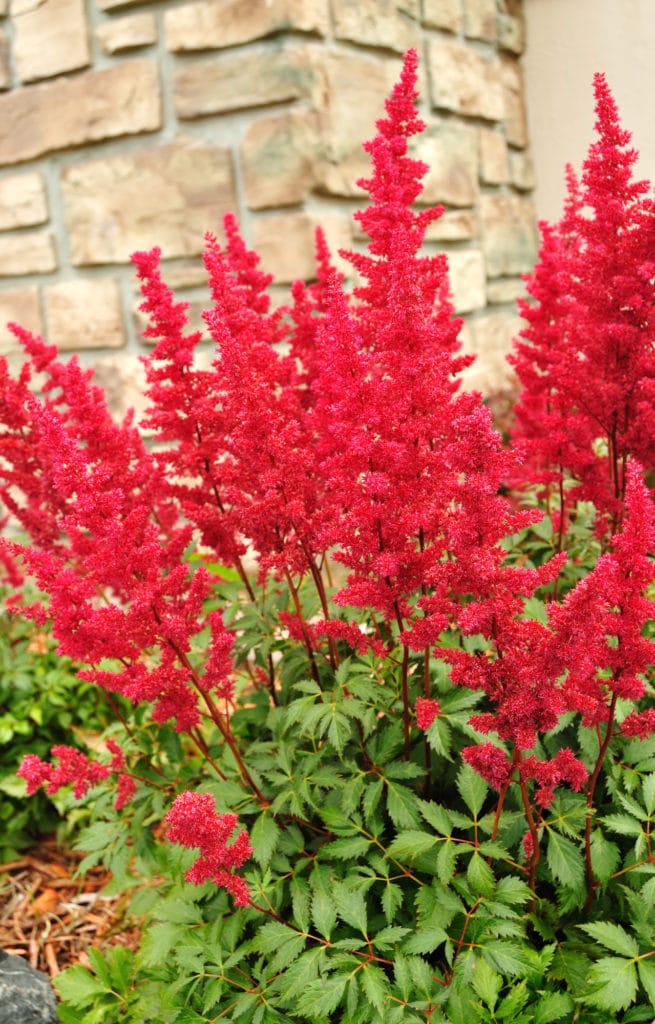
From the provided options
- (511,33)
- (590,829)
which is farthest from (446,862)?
(511,33)

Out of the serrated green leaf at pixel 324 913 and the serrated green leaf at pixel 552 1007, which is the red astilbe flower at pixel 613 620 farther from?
the serrated green leaf at pixel 324 913

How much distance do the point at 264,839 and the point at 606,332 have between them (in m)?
1.24

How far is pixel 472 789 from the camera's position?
1662 millimetres

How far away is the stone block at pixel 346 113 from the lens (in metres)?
3.59

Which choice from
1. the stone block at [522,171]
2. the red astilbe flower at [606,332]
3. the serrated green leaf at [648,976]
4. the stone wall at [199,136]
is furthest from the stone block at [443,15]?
the serrated green leaf at [648,976]

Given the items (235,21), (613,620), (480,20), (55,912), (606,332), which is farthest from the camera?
(480,20)

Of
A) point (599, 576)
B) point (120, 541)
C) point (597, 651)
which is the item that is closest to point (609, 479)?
point (597, 651)

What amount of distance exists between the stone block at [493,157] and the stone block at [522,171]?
107 millimetres

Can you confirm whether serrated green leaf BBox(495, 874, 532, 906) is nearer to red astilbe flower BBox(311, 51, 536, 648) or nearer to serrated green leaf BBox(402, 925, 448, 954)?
serrated green leaf BBox(402, 925, 448, 954)

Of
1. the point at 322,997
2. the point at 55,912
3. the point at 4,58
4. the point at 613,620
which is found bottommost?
the point at 55,912

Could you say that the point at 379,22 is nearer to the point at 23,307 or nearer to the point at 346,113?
the point at 346,113

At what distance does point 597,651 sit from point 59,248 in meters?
3.63

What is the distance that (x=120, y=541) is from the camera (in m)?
1.52

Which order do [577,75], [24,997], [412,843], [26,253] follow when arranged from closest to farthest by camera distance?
1. [412,843]
2. [24,997]
3. [26,253]
4. [577,75]
